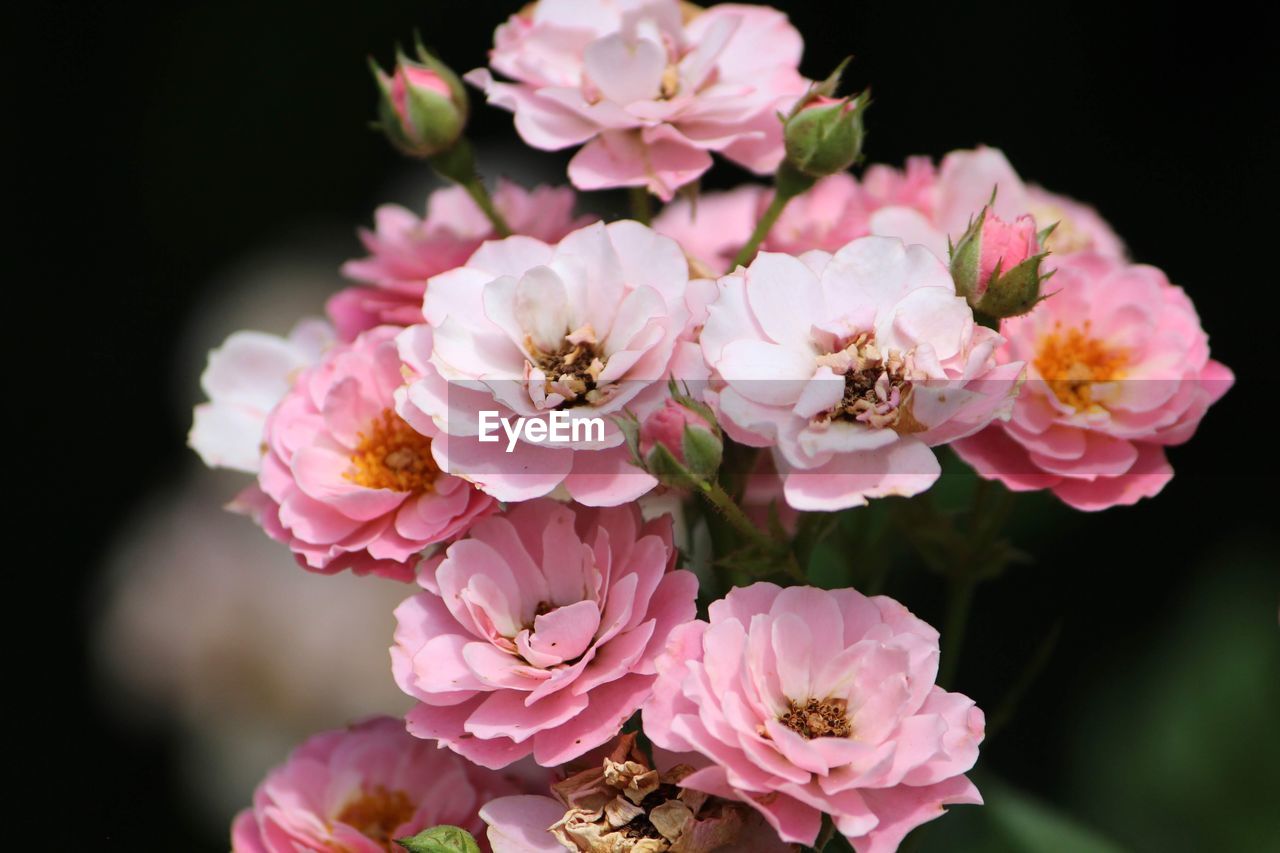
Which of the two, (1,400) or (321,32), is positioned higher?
(321,32)

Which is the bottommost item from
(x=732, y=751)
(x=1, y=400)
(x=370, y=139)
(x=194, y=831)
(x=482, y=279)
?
(x=194, y=831)

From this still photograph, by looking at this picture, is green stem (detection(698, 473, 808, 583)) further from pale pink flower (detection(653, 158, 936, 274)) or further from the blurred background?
the blurred background

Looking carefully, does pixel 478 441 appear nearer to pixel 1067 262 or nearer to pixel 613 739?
pixel 613 739

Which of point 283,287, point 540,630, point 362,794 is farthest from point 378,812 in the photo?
point 283,287

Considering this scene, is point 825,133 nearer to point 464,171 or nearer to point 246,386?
point 464,171

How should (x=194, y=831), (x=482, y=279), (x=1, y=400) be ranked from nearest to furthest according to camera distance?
(x=482, y=279)
(x=194, y=831)
(x=1, y=400)

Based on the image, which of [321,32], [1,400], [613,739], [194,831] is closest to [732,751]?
[613,739]
